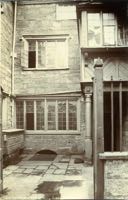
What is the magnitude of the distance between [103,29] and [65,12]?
3.86m

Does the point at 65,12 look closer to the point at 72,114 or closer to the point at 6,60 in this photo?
the point at 6,60

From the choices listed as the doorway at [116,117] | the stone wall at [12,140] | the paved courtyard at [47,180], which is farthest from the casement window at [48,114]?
the paved courtyard at [47,180]

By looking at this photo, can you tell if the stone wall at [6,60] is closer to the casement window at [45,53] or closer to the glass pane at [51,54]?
the casement window at [45,53]

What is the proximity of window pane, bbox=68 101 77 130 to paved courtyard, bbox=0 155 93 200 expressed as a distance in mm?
2975

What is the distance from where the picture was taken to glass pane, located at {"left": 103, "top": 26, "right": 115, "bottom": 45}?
1165cm

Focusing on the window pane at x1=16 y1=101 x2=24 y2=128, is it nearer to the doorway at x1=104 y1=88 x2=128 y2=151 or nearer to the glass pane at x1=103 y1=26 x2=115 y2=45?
the doorway at x1=104 y1=88 x2=128 y2=151

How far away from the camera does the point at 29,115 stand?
1470 centimetres

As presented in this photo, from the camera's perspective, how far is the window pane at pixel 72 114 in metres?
14.4

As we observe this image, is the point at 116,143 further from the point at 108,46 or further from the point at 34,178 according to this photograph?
the point at 34,178

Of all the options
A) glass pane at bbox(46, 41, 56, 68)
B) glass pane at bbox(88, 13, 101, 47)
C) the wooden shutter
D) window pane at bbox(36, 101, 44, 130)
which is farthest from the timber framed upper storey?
window pane at bbox(36, 101, 44, 130)

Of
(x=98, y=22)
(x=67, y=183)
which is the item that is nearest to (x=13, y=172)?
(x=67, y=183)

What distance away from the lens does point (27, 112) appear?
14.7 m

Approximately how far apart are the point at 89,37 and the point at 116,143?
4.73m

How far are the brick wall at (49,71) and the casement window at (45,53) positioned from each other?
0.85 feet
